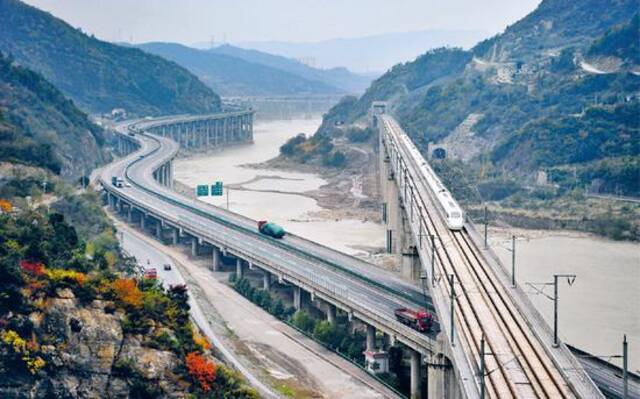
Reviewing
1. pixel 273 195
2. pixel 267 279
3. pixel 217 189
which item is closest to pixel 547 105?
A: pixel 273 195

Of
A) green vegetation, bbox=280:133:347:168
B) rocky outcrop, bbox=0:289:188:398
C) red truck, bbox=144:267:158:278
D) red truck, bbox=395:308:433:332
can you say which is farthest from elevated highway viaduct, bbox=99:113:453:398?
green vegetation, bbox=280:133:347:168

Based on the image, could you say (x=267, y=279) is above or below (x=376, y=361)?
above

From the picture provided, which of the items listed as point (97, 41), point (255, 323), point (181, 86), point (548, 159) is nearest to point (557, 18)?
point (548, 159)

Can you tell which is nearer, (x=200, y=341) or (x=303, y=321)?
(x=200, y=341)

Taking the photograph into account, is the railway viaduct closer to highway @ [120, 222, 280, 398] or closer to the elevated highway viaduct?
the elevated highway viaduct

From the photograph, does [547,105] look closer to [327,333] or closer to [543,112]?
[543,112]

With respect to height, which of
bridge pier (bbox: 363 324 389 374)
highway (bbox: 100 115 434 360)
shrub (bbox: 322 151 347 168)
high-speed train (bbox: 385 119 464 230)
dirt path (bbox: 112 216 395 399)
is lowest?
dirt path (bbox: 112 216 395 399)

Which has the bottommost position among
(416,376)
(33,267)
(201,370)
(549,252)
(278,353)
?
(278,353)
